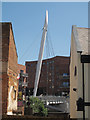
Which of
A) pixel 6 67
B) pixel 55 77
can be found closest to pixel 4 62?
pixel 6 67

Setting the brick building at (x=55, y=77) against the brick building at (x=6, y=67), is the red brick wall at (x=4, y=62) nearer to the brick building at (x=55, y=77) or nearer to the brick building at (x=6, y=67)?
the brick building at (x=6, y=67)

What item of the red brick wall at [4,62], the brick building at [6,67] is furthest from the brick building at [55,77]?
the red brick wall at [4,62]

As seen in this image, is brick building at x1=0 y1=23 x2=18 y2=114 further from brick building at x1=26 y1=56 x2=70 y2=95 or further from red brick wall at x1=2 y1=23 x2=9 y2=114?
brick building at x1=26 y1=56 x2=70 y2=95

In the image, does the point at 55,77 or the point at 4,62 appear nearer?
the point at 4,62

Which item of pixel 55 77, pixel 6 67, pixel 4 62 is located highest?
pixel 4 62

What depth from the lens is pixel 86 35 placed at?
14992 mm

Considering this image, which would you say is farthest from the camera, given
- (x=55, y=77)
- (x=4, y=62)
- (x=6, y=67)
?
(x=55, y=77)

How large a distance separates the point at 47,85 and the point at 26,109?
135 feet

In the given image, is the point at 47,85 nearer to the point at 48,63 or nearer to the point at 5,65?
the point at 48,63

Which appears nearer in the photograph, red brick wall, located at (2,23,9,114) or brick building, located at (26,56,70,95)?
red brick wall, located at (2,23,9,114)

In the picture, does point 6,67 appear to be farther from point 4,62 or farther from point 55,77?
point 55,77

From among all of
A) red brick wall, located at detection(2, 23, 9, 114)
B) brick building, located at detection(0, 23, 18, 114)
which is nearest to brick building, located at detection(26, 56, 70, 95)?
brick building, located at detection(0, 23, 18, 114)

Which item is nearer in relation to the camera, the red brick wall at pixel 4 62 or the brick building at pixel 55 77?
the red brick wall at pixel 4 62

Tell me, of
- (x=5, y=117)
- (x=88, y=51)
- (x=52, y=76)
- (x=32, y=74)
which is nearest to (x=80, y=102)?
(x=88, y=51)
